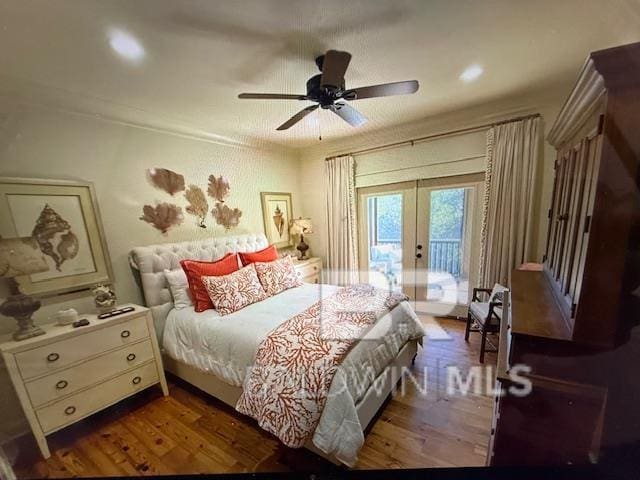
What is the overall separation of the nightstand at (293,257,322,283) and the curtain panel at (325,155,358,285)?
176mm

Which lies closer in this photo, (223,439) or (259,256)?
(223,439)

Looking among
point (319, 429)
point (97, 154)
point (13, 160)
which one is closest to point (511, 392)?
point (319, 429)

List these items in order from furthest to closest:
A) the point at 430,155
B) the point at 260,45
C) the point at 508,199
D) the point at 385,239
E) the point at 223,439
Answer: the point at 385,239 < the point at 430,155 < the point at 508,199 < the point at 223,439 < the point at 260,45

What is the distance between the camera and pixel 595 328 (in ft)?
1.82

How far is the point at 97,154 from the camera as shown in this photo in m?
1.00

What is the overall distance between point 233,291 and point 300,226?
1446 mm

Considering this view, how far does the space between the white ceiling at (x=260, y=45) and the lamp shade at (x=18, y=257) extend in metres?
0.36

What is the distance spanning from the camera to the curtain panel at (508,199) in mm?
1880

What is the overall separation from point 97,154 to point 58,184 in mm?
294

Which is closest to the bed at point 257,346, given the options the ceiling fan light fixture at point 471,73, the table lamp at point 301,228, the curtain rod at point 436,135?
the table lamp at point 301,228

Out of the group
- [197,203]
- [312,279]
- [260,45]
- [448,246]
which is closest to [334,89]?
[260,45]

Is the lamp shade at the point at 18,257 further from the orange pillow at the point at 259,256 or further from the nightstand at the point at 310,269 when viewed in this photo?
the nightstand at the point at 310,269

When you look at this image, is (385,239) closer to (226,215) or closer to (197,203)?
(226,215)

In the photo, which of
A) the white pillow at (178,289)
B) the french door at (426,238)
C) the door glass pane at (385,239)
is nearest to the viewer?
the white pillow at (178,289)
